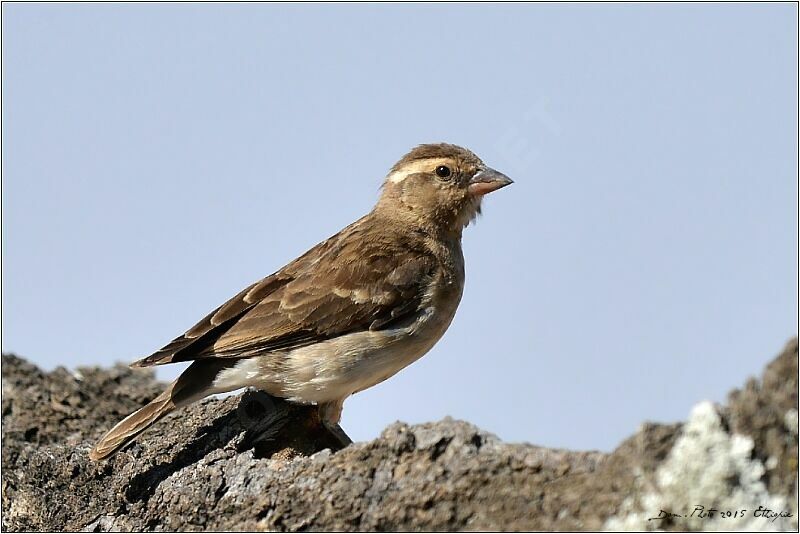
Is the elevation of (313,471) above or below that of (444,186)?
below

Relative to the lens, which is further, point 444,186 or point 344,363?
point 444,186

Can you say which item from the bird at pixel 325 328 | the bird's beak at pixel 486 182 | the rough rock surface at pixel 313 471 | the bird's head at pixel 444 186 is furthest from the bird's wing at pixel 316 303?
the bird's beak at pixel 486 182

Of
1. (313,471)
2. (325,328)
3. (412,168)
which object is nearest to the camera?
(313,471)

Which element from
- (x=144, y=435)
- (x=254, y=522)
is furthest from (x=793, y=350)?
(x=144, y=435)

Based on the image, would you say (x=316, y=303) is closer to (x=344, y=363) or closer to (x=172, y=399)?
(x=344, y=363)

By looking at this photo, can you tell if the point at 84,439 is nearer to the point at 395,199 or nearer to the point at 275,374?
the point at 275,374

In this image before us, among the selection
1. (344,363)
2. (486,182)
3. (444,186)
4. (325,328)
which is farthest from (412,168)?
(344,363)

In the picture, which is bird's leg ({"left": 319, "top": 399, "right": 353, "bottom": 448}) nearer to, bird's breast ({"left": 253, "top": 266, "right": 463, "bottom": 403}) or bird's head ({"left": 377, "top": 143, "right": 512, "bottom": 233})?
bird's breast ({"left": 253, "top": 266, "right": 463, "bottom": 403})

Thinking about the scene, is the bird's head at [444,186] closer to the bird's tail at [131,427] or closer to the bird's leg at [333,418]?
the bird's leg at [333,418]
